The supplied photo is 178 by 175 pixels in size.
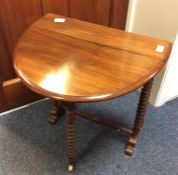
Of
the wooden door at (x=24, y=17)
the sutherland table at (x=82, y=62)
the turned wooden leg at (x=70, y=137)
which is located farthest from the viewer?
the wooden door at (x=24, y=17)

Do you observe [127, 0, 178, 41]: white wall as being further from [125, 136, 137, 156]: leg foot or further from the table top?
[125, 136, 137, 156]: leg foot

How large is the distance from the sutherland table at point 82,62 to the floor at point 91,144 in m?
0.17

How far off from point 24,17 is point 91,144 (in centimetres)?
81

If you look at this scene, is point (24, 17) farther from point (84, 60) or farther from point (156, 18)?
point (156, 18)

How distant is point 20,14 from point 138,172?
1051 mm

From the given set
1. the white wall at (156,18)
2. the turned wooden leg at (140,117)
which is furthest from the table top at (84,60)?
the white wall at (156,18)

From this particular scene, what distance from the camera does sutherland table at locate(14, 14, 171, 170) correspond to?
800 mm

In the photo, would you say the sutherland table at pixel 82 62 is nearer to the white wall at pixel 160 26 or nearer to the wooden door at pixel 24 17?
the wooden door at pixel 24 17

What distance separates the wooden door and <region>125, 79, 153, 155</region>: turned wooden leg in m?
0.68

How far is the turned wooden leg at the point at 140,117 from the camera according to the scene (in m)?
1.05

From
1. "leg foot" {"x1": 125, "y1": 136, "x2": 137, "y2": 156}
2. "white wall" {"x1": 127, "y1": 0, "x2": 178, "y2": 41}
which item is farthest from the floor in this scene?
"white wall" {"x1": 127, "y1": 0, "x2": 178, "y2": 41}

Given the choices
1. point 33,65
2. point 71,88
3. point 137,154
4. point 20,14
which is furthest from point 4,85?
point 137,154

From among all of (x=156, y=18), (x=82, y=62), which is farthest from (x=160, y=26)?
(x=82, y=62)

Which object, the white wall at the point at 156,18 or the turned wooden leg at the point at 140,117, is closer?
the turned wooden leg at the point at 140,117
